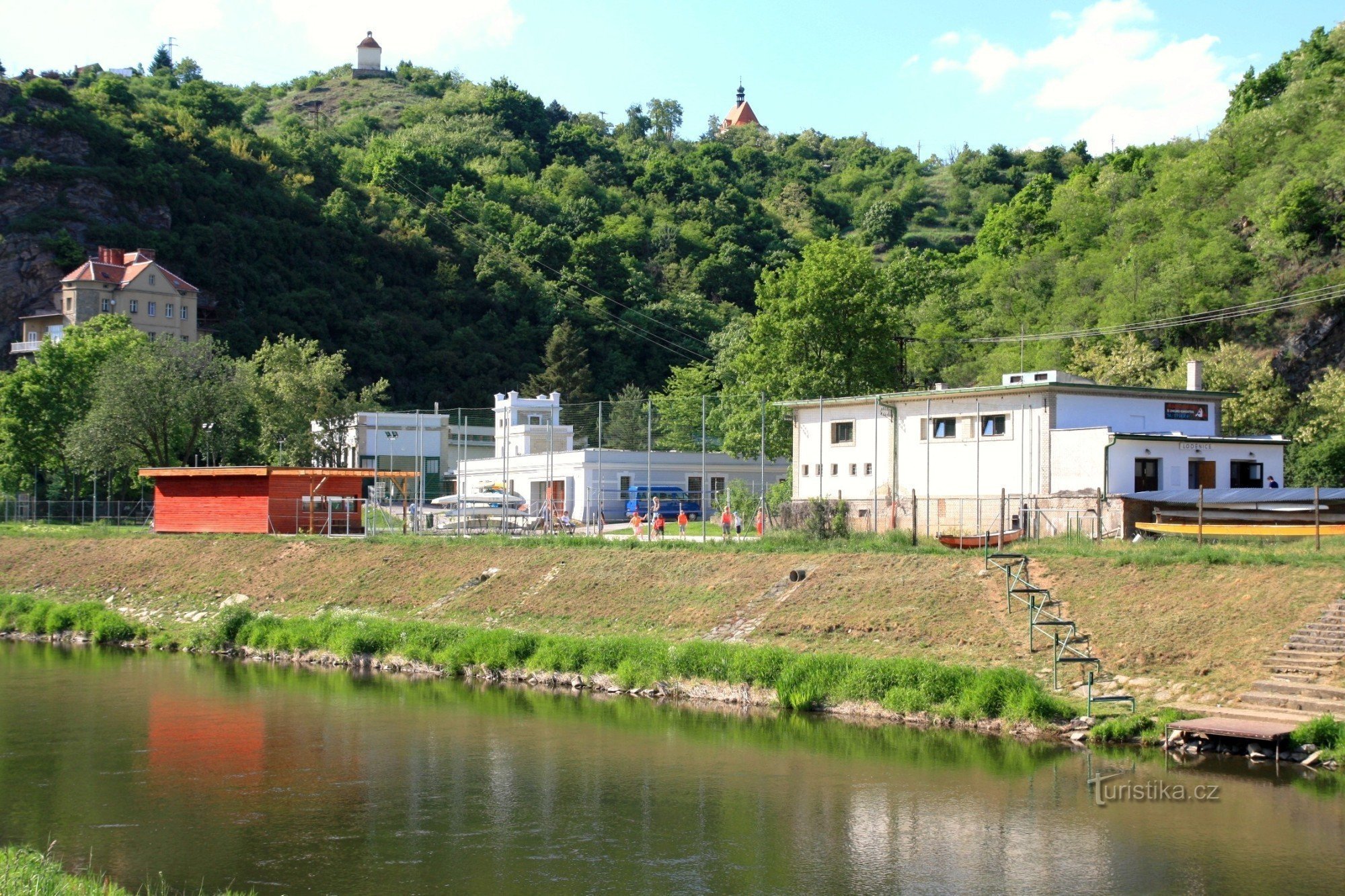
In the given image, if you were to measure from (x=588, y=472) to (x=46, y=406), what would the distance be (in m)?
30.0

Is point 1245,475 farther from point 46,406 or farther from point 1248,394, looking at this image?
point 46,406

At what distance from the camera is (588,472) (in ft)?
197

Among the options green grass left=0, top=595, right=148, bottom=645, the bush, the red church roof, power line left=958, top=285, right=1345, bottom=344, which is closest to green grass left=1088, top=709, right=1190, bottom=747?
the bush

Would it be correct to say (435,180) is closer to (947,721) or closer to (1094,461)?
(1094,461)

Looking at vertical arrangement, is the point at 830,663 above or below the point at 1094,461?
below

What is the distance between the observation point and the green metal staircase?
25797mm

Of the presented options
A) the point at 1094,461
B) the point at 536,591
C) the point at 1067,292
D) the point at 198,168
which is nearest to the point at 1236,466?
the point at 1094,461

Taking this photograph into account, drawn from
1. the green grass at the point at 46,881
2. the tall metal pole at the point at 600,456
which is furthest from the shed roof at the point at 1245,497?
the green grass at the point at 46,881

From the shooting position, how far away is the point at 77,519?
62.7m

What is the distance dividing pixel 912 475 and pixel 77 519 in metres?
43.0

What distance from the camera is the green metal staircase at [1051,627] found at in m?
25.8

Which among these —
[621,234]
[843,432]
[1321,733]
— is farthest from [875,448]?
[621,234]

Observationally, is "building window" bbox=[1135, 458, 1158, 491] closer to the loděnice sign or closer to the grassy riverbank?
the loděnice sign

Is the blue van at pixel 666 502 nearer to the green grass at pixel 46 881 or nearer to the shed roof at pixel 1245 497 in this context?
the shed roof at pixel 1245 497
